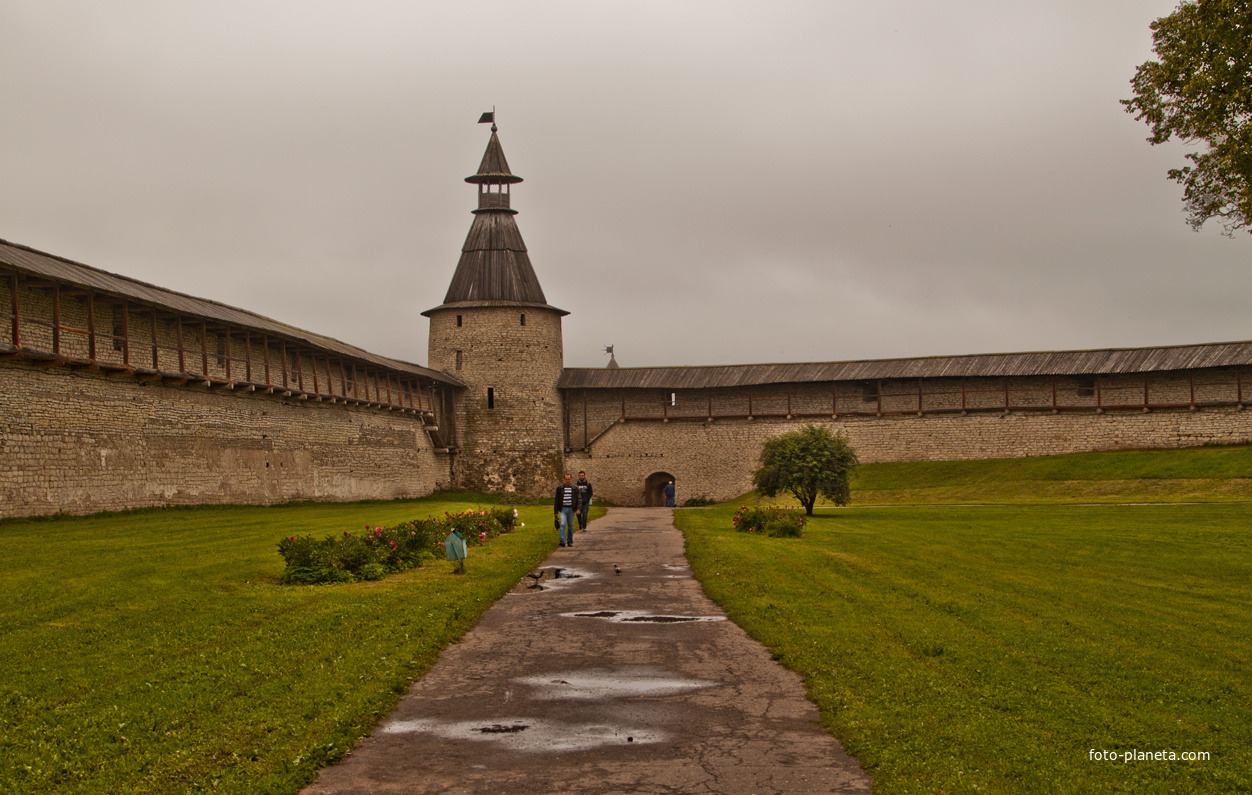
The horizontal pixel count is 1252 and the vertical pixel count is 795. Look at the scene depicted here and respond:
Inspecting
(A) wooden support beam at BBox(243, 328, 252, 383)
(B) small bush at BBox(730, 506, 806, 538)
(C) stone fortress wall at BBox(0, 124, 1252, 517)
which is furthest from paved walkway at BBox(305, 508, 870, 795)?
(A) wooden support beam at BBox(243, 328, 252, 383)

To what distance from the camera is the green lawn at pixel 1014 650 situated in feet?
17.1

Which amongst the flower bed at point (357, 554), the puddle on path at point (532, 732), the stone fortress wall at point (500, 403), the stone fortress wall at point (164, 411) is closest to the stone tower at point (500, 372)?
the stone fortress wall at point (500, 403)

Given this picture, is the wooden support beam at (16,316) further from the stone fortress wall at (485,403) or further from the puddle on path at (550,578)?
A: the puddle on path at (550,578)

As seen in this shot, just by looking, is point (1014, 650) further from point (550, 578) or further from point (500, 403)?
point (500, 403)

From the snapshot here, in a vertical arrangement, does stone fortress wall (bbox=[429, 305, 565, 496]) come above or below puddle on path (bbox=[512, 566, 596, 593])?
above

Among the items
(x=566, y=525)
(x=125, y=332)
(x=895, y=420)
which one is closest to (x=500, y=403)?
(x=895, y=420)

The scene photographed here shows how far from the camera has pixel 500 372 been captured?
4331 centimetres

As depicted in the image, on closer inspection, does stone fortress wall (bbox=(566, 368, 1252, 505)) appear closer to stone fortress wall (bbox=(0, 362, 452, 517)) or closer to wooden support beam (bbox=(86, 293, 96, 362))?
stone fortress wall (bbox=(0, 362, 452, 517))

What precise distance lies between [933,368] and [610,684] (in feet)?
123

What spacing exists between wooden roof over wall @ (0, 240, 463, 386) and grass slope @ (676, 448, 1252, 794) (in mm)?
13229

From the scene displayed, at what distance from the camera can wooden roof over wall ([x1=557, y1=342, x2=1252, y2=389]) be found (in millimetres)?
38406

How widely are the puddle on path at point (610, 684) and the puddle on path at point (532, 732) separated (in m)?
0.59

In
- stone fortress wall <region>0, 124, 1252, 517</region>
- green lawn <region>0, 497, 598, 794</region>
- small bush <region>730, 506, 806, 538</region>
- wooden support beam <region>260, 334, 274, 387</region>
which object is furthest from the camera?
wooden support beam <region>260, 334, 274, 387</region>

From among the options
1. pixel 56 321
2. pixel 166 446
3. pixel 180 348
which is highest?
pixel 56 321
